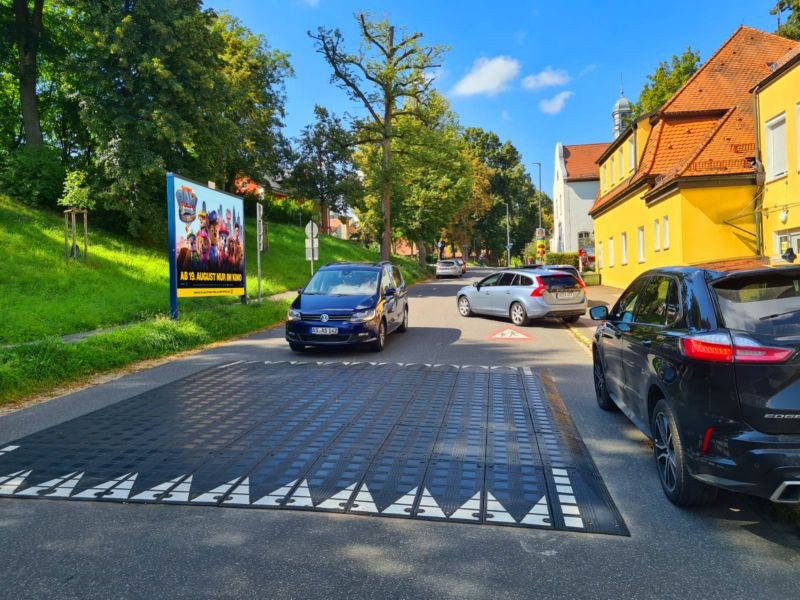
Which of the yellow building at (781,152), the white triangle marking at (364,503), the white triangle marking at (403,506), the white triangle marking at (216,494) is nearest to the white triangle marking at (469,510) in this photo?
the white triangle marking at (403,506)

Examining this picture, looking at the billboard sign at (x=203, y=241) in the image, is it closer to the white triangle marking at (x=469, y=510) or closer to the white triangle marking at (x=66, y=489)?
the white triangle marking at (x=66, y=489)

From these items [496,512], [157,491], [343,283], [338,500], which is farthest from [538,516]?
[343,283]

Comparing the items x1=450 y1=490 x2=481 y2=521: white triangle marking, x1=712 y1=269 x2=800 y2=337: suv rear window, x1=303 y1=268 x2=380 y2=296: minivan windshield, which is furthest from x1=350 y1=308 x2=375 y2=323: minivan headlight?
x1=712 y1=269 x2=800 y2=337: suv rear window

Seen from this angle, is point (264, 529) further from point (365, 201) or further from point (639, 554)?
point (365, 201)

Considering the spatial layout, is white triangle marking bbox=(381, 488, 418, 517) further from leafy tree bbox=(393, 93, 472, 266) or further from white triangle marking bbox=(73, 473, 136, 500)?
leafy tree bbox=(393, 93, 472, 266)

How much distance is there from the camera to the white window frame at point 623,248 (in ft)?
90.1

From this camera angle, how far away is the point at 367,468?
15.5ft

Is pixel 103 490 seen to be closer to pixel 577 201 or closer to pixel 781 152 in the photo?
pixel 781 152

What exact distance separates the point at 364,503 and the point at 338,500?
0.18 metres

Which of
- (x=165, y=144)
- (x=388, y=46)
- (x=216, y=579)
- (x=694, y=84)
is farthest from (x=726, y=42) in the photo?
(x=216, y=579)

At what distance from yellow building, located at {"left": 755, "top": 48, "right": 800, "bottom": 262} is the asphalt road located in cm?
1525

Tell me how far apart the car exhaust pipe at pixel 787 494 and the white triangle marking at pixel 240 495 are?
123 inches

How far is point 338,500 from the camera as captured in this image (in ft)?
13.3

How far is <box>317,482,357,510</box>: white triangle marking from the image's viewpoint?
394cm
